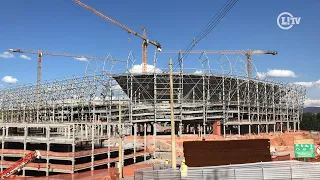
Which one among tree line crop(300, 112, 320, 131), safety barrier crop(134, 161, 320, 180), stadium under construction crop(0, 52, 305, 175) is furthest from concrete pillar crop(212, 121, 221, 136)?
tree line crop(300, 112, 320, 131)

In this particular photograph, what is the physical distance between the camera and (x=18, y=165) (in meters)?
35.6

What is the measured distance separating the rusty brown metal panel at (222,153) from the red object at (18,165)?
21786 mm

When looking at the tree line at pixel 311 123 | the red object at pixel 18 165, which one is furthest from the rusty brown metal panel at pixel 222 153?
the tree line at pixel 311 123

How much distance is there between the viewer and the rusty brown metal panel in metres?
23.2

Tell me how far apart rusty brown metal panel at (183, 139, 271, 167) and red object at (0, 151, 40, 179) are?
2179cm

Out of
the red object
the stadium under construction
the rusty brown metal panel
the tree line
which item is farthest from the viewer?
the tree line

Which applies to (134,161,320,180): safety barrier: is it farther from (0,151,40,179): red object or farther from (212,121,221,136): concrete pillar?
Result: (212,121,221,136): concrete pillar

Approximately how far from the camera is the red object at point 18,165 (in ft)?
116

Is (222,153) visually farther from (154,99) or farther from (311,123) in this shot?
(311,123)

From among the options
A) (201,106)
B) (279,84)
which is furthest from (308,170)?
(279,84)

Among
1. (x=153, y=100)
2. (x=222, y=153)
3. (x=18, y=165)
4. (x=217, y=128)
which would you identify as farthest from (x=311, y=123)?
(x=18, y=165)

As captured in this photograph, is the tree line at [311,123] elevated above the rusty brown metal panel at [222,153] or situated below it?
below

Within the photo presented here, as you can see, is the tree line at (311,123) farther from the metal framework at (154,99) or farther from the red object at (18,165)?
the red object at (18,165)

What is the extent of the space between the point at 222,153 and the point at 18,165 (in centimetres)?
2506
